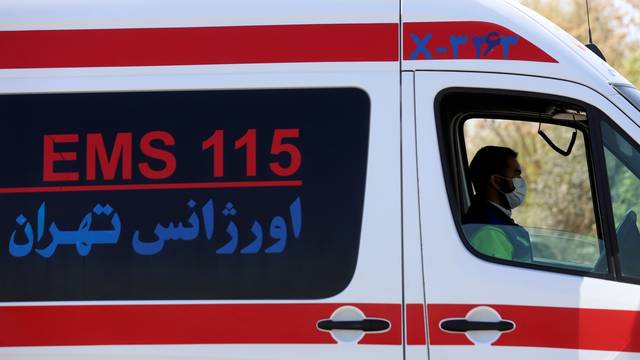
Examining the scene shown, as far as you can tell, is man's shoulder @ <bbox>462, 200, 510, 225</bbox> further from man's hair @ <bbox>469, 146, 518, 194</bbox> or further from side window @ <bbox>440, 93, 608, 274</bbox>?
man's hair @ <bbox>469, 146, 518, 194</bbox>

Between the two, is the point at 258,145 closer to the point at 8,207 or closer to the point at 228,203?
the point at 228,203

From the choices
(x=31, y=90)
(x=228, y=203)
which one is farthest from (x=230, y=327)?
(x=31, y=90)

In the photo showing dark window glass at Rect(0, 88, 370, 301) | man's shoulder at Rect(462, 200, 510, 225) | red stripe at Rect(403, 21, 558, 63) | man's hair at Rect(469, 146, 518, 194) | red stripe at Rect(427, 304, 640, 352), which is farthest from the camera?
man's hair at Rect(469, 146, 518, 194)

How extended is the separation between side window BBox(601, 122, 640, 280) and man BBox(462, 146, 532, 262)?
393mm

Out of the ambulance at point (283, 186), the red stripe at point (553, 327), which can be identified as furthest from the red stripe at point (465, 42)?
the red stripe at point (553, 327)

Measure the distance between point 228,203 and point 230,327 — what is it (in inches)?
20.1


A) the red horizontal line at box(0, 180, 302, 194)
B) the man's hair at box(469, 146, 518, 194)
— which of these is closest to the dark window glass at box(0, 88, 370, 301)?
the red horizontal line at box(0, 180, 302, 194)

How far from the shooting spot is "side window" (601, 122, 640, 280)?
4.45 metres

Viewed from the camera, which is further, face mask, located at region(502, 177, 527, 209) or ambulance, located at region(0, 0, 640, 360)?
face mask, located at region(502, 177, 527, 209)

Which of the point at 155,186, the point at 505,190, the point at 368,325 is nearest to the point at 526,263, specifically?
the point at 368,325

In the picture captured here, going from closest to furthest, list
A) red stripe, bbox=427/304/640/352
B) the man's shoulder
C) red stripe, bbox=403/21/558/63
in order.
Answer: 1. red stripe, bbox=427/304/640/352
2. red stripe, bbox=403/21/558/63
3. the man's shoulder

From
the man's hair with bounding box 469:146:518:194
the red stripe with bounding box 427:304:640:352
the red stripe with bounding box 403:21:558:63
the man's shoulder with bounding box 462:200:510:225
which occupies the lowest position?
the red stripe with bounding box 427:304:640:352

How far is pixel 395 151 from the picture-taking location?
179 inches

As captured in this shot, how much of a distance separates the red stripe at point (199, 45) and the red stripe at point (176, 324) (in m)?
1.05
